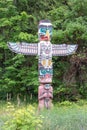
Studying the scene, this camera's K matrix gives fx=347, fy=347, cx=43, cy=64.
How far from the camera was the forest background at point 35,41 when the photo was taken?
517 inches

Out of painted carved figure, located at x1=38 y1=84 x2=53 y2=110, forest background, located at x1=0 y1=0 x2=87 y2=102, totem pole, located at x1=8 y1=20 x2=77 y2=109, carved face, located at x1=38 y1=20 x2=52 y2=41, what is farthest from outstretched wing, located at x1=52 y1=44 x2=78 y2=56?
forest background, located at x1=0 y1=0 x2=87 y2=102

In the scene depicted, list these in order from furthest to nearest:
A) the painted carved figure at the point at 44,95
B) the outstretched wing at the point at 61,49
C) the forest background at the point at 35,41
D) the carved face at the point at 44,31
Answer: the forest background at the point at 35,41
the outstretched wing at the point at 61,49
the carved face at the point at 44,31
the painted carved figure at the point at 44,95

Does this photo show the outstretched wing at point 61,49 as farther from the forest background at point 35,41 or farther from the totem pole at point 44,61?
the forest background at point 35,41

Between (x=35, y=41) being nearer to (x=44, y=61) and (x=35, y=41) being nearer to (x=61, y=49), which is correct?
(x=61, y=49)

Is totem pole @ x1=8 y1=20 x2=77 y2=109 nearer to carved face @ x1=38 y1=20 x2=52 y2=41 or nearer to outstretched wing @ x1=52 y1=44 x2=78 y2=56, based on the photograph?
carved face @ x1=38 y1=20 x2=52 y2=41

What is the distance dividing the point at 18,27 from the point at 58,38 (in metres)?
1.92

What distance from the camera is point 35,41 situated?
13.8 metres

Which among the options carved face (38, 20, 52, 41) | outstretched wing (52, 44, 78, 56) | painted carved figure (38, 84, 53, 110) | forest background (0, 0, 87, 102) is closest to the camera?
painted carved figure (38, 84, 53, 110)

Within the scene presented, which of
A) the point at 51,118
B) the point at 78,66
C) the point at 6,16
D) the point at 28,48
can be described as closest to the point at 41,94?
the point at 28,48

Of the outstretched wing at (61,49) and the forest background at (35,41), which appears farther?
the forest background at (35,41)

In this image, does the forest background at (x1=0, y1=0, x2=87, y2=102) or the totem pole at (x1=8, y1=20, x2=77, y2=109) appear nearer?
the totem pole at (x1=8, y1=20, x2=77, y2=109)

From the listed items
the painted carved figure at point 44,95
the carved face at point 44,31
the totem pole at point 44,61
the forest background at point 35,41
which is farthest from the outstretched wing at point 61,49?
the forest background at point 35,41

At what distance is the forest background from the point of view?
1312 cm

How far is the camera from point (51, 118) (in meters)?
5.82
